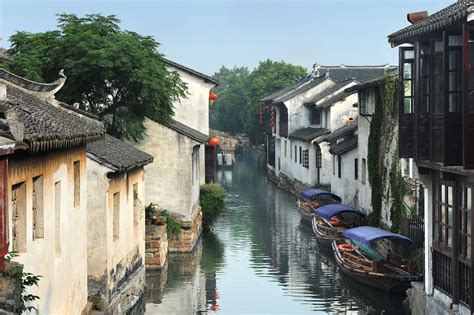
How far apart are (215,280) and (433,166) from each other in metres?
13.4

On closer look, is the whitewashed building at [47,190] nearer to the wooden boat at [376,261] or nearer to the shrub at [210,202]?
the wooden boat at [376,261]

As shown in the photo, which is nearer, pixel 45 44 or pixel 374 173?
pixel 45 44

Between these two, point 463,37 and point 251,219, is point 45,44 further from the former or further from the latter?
point 463,37

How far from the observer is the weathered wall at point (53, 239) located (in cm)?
1385

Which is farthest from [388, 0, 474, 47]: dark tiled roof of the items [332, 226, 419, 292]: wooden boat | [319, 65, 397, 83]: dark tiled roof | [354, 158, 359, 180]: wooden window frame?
[319, 65, 397, 83]: dark tiled roof

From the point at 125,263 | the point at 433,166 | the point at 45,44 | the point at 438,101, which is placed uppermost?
the point at 45,44

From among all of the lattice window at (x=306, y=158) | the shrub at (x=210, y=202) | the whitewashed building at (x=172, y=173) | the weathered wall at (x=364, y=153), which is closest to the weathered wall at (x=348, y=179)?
the weathered wall at (x=364, y=153)

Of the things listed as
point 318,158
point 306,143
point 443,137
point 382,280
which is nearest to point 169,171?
point 382,280

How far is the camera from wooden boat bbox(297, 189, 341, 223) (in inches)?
1856

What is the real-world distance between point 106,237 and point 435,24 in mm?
10084

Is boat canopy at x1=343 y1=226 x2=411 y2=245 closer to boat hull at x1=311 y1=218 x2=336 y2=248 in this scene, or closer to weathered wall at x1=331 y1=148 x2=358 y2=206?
boat hull at x1=311 y1=218 x2=336 y2=248

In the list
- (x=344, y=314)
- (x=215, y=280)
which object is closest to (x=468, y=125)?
(x=344, y=314)

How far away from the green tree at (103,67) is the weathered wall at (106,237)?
8543 millimetres

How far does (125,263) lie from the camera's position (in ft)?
84.2
